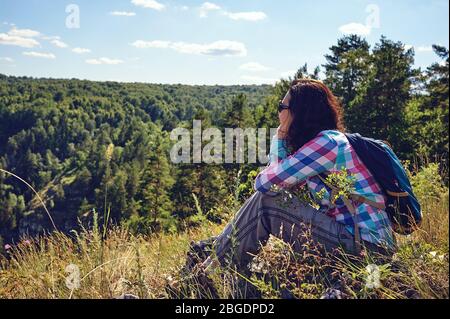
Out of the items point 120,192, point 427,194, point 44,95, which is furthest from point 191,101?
point 427,194

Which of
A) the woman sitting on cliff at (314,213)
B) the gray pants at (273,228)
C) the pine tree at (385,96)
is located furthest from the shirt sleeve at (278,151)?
the pine tree at (385,96)

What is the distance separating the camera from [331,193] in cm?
255

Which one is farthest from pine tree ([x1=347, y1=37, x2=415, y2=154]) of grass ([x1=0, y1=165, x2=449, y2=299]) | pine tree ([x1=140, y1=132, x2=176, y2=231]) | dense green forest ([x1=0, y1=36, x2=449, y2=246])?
grass ([x1=0, y1=165, x2=449, y2=299])

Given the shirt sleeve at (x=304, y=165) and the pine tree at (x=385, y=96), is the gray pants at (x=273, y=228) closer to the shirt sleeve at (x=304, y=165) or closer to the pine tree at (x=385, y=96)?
the shirt sleeve at (x=304, y=165)

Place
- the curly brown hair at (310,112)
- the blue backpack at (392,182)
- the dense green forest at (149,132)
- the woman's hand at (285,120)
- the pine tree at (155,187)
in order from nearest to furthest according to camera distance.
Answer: the blue backpack at (392,182) < the curly brown hair at (310,112) < the woman's hand at (285,120) < the dense green forest at (149,132) < the pine tree at (155,187)

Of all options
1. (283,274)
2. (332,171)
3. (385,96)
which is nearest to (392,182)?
(332,171)

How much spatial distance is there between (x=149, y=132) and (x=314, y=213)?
121161mm

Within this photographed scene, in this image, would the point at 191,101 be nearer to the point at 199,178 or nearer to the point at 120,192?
the point at 120,192

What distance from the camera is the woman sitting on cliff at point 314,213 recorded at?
2.50 metres

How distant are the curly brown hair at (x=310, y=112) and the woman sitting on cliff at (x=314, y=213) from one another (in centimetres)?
9

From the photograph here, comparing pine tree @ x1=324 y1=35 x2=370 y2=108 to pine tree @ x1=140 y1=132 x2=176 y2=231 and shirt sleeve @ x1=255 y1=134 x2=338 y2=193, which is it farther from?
shirt sleeve @ x1=255 y1=134 x2=338 y2=193

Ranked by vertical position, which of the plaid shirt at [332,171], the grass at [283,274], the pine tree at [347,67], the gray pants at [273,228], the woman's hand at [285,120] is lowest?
the grass at [283,274]

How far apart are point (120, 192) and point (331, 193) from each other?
48245mm

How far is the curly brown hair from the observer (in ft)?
9.37
